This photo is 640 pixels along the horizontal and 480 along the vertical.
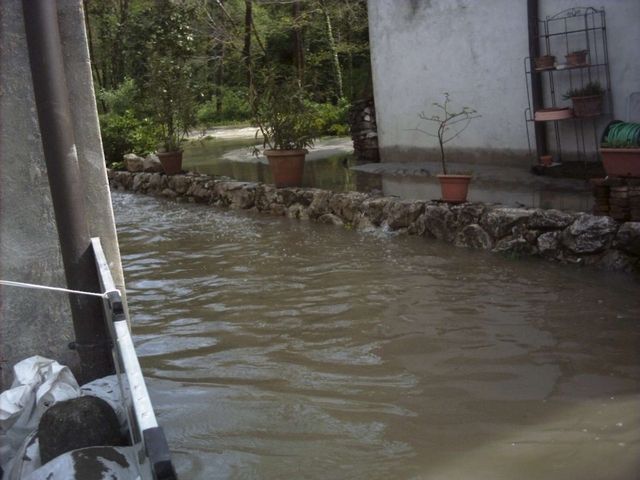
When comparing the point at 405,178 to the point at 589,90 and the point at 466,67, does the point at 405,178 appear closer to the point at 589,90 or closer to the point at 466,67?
the point at 466,67

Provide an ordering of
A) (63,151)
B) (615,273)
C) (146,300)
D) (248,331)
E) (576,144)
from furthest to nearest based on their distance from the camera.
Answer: (576,144)
(146,300)
(615,273)
(248,331)
(63,151)

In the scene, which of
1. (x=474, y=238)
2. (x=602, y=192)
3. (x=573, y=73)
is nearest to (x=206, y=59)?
(x=573, y=73)

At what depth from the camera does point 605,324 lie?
521 centimetres

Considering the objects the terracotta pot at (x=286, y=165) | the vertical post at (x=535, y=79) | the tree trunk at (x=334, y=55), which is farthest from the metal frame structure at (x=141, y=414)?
the tree trunk at (x=334, y=55)

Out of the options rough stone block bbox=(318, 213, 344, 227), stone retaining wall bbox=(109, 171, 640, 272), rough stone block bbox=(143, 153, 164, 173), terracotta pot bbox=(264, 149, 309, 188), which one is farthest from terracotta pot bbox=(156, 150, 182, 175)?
rough stone block bbox=(318, 213, 344, 227)

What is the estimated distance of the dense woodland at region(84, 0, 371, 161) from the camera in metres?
13.9

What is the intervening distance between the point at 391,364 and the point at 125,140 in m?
12.8

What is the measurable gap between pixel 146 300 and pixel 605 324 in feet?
13.2

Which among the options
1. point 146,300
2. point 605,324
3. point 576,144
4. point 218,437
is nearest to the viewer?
point 218,437

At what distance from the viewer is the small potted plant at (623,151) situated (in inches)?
251

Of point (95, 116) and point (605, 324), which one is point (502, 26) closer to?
point (605, 324)

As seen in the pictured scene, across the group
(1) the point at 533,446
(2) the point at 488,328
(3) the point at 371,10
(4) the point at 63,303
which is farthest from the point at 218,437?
(3) the point at 371,10

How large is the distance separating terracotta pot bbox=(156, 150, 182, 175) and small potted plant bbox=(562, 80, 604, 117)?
288 inches

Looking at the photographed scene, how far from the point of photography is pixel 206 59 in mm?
18422
